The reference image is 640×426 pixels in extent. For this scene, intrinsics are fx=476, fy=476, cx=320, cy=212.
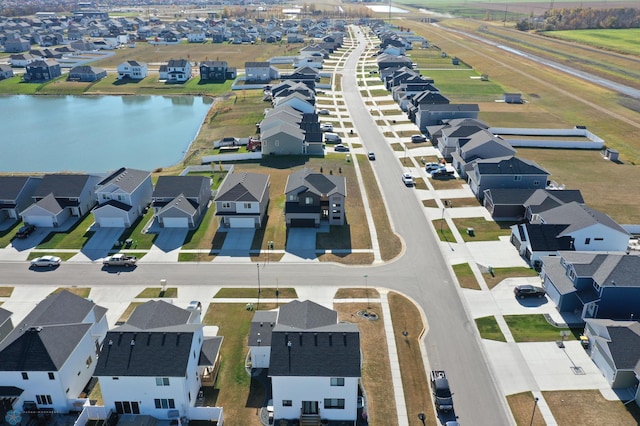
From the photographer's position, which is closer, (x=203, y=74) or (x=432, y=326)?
(x=432, y=326)

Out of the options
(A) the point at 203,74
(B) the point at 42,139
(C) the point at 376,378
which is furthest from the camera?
(A) the point at 203,74

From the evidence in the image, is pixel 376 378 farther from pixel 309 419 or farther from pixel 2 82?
pixel 2 82

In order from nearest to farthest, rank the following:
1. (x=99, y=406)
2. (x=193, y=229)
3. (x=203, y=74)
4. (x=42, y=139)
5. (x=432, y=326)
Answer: (x=99, y=406), (x=432, y=326), (x=193, y=229), (x=42, y=139), (x=203, y=74)

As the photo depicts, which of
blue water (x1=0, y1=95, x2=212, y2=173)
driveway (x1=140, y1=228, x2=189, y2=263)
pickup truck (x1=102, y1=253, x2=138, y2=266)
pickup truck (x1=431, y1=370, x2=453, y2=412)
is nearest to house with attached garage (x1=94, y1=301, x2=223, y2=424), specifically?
pickup truck (x1=431, y1=370, x2=453, y2=412)

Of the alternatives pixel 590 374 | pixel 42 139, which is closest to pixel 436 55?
pixel 42 139

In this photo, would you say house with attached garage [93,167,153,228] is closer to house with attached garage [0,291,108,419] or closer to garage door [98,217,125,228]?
garage door [98,217,125,228]

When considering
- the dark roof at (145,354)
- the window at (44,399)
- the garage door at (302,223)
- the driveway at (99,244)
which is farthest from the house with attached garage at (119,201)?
the dark roof at (145,354)

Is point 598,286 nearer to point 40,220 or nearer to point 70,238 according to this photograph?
point 70,238

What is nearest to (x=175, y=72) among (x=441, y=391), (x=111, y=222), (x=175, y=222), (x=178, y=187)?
(x=178, y=187)
